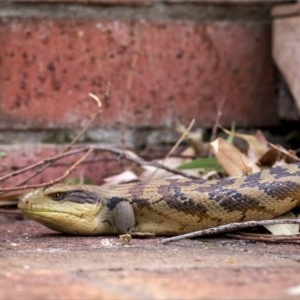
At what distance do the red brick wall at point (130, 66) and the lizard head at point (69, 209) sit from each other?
1.83ft

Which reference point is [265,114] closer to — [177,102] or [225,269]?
[177,102]

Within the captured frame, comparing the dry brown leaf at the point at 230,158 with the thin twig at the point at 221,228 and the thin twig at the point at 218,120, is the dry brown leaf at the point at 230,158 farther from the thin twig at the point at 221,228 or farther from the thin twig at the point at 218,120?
the thin twig at the point at 221,228

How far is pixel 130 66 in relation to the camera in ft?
9.83

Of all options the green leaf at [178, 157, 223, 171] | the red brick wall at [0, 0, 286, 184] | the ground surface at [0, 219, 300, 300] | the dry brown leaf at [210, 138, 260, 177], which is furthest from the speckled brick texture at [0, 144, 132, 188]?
the ground surface at [0, 219, 300, 300]

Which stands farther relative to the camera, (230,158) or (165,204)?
(230,158)

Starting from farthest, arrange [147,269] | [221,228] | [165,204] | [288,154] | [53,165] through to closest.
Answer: [53,165]
[288,154]
[165,204]
[221,228]
[147,269]

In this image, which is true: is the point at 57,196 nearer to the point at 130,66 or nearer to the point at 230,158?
the point at 230,158

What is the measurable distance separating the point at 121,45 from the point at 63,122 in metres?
0.31

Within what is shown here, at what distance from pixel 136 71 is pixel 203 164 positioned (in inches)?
16.9

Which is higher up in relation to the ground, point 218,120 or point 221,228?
point 218,120

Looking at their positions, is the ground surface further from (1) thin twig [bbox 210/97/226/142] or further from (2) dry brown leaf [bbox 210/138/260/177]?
(1) thin twig [bbox 210/97/226/142]

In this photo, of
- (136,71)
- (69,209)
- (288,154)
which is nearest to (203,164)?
(288,154)

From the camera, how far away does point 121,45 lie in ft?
9.77

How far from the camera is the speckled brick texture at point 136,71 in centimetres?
290
